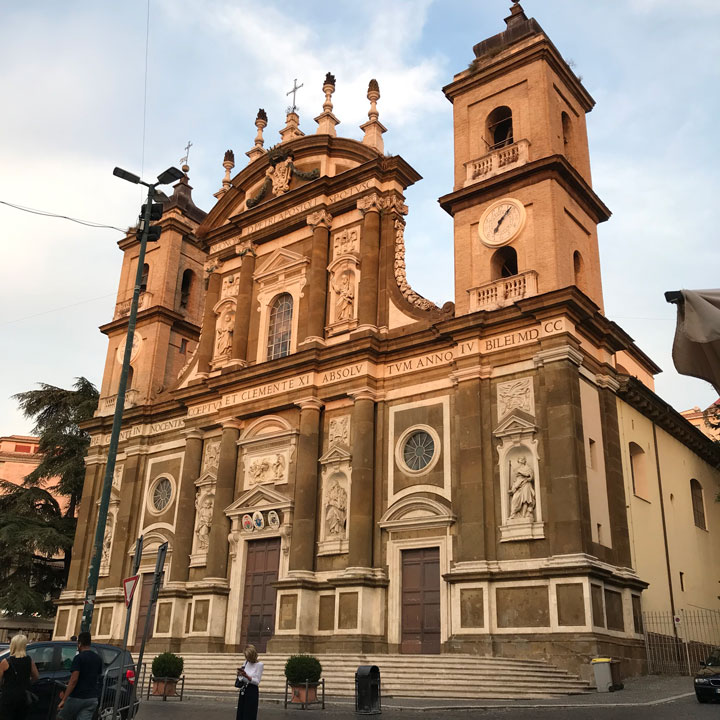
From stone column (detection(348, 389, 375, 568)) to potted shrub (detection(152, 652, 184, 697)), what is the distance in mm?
5563

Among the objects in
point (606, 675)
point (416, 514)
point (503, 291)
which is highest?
point (503, 291)

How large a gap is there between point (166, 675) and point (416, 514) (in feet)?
24.6

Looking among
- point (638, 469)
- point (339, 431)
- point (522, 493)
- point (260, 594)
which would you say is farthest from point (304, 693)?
point (638, 469)

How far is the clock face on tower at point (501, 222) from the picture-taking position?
2228 centimetres

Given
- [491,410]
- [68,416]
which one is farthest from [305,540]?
[68,416]

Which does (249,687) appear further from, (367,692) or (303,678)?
(303,678)

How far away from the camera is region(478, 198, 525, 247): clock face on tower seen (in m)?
22.3

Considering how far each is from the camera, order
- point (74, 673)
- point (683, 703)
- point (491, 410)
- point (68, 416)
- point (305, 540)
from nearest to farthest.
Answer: point (74, 673)
point (683, 703)
point (491, 410)
point (305, 540)
point (68, 416)

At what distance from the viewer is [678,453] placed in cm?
2712

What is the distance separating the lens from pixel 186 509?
26.7 meters

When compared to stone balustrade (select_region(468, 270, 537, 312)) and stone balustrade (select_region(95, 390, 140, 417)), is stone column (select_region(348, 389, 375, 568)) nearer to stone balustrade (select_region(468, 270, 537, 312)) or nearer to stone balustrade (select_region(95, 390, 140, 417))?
stone balustrade (select_region(468, 270, 537, 312))

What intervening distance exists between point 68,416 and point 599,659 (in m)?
26.8

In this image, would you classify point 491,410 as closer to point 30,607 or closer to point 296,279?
point 296,279

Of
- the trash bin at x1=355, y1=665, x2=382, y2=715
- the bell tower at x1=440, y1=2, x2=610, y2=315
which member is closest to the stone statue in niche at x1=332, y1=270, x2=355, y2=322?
the bell tower at x1=440, y1=2, x2=610, y2=315
